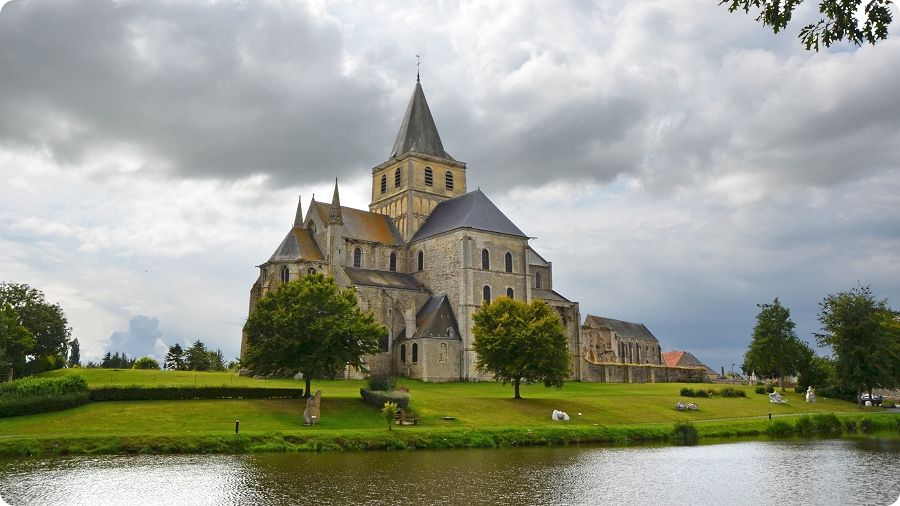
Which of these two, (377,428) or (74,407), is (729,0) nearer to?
(377,428)

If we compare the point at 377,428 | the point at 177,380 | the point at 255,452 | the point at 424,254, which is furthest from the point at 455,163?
the point at 255,452

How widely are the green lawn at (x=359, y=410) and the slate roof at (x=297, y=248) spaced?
490 inches

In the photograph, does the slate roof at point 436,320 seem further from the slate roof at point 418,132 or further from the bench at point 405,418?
the bench at point 405,418

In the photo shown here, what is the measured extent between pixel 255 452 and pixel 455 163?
5376cm

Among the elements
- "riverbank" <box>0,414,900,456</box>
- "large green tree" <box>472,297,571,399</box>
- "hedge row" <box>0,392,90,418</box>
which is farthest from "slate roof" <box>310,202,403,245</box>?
"riverbank" <box>0,414,900,456</box>

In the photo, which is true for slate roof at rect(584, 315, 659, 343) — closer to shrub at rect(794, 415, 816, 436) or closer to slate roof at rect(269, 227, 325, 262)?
slate roof at rect(269, 227, 325, 262)

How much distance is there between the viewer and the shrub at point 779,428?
41066 mm

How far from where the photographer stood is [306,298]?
42.3 meters

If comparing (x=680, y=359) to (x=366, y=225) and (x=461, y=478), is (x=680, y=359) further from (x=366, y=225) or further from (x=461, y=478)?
(x=461, y=478)

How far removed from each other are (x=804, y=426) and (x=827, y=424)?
6.57 feet

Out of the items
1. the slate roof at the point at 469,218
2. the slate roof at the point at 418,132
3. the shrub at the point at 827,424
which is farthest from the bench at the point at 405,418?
the slate roof at the point at 418,132

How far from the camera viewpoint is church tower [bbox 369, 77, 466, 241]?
2968 inches

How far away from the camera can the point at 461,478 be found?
23000 millimetres

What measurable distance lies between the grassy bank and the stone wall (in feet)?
57.8
